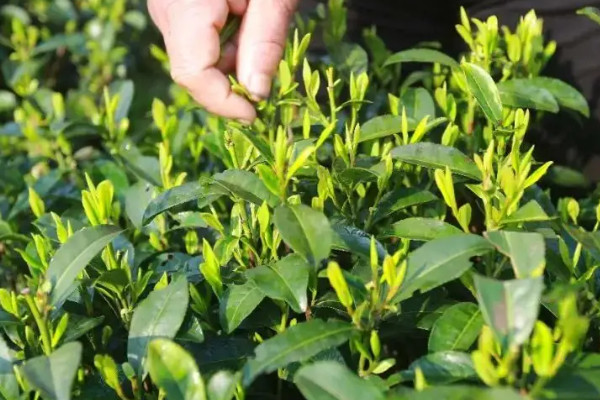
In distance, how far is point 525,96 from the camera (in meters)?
1.44

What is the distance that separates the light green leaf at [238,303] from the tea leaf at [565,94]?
706 millimetres

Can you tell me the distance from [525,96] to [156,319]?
0.75 metres

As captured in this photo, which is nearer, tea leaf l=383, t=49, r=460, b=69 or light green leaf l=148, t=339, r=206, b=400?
light green leaf l=148, t=339, r=206, b=400

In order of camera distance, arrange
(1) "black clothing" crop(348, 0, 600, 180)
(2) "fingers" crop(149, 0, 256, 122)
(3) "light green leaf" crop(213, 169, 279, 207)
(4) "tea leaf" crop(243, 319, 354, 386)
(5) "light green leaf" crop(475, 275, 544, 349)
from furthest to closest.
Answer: (1) "black clothing" crop(348, 0, 600, 180), (2) "fingers" crop(149, 0, 256, 122), (3) "light green leaf" crop(213, 169, 279, 207), (4) "tea leaf" crop(243, 319, 354, 386), (5) "light green leaf" crop(475, 275, 544, 349)

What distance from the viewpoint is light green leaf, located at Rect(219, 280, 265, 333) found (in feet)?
3.62

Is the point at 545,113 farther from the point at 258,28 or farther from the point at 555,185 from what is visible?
the point at 258,28

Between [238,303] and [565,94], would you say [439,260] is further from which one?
[565,94]

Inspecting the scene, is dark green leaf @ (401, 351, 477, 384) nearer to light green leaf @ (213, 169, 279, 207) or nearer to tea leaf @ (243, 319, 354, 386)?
tea leaf @ (243, 319, 354, 386)

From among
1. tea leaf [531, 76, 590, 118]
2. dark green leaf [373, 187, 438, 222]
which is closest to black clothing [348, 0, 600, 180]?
tea leaf [531, 76, 590, 118]

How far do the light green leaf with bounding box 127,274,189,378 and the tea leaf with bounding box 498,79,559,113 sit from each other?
26.0 inches

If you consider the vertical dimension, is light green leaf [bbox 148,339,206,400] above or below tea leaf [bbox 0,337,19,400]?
above

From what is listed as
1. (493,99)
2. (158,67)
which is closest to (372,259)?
(493,99)

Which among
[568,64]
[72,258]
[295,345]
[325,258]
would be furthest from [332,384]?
[568,64]

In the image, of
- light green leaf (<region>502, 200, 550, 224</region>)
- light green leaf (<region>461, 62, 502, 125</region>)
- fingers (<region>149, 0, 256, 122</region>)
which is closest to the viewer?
light green leaf (<region>502, 200, 550, 224</region>)
